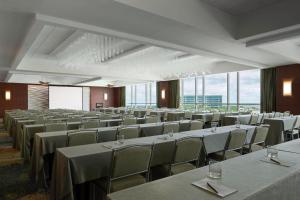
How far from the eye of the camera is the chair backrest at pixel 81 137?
12.7 feet

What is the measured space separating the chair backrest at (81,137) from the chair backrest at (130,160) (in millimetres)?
1650

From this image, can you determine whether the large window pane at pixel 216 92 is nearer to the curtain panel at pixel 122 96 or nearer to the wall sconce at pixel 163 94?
the wall sconce at pixel 163 94

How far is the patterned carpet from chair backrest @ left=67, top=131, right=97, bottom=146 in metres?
0.89

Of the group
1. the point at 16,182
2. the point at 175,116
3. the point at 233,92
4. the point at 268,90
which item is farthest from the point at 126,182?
the point at 233,92

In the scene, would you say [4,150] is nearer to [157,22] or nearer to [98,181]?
[98,181]

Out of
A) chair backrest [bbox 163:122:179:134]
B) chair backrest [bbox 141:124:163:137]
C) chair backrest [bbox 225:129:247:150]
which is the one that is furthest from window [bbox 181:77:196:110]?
chair backrest [bbox 225:129:247:150]

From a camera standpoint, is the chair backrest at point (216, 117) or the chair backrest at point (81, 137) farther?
the chair backrest at point (216, 117)

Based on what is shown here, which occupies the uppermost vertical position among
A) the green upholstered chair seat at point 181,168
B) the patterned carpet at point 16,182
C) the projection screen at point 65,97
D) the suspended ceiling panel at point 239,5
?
the suspended ceiling panel at point 239,5

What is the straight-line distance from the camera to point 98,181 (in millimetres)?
2771

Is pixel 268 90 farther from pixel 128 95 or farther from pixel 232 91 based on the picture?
pixel 128 95

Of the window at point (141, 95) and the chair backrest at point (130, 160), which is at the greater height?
the window at point (141, 95)

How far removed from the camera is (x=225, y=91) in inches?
522

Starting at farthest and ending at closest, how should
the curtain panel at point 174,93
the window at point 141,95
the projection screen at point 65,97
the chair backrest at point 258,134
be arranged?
the projection screen at point 65,97
the window at point 141,95
the curtain panel at point 174,93
the chair backrest at point 258,134

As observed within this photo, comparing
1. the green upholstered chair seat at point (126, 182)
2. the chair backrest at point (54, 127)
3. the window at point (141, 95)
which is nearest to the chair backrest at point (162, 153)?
the green upholstered chair seat at point (126, 182)
